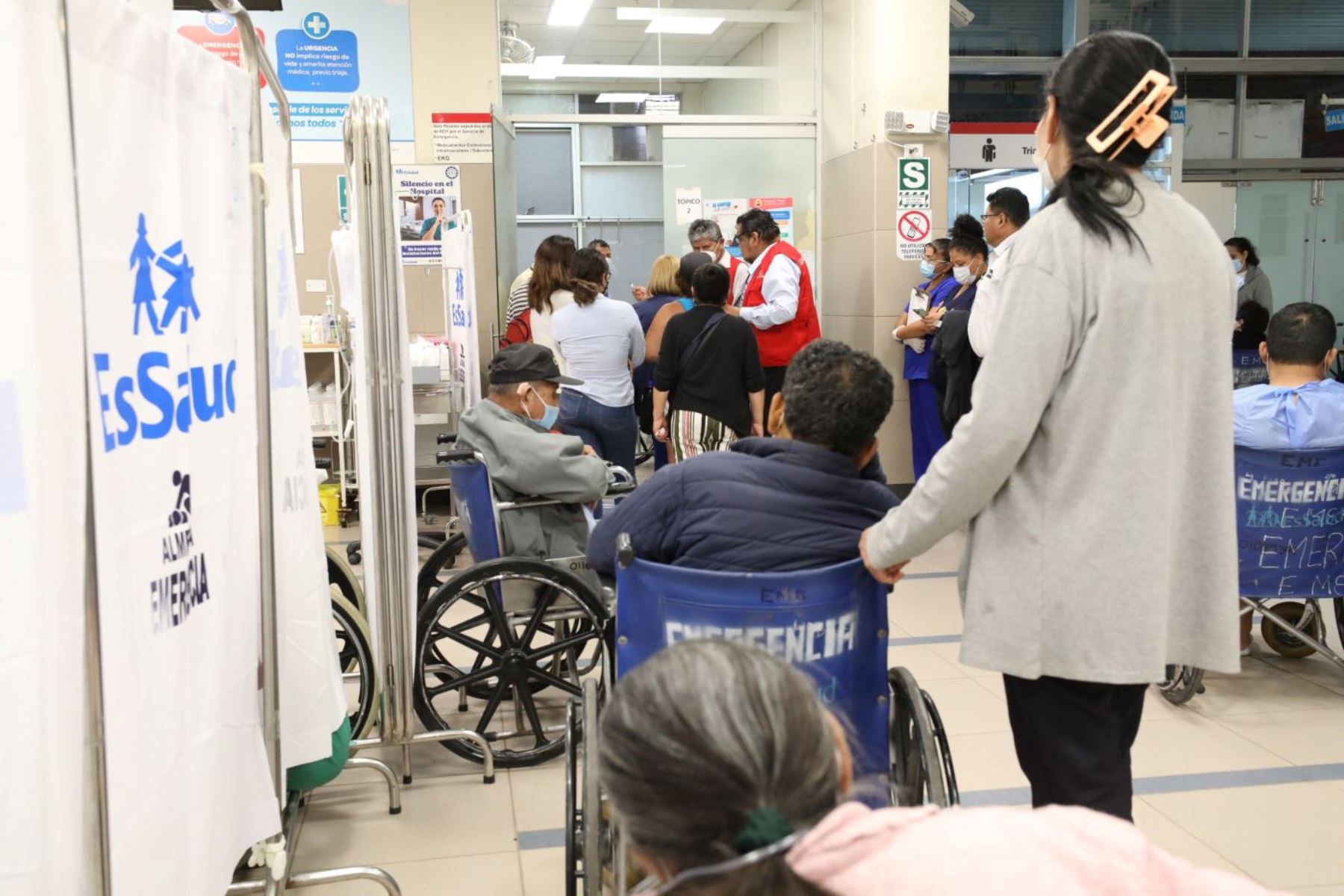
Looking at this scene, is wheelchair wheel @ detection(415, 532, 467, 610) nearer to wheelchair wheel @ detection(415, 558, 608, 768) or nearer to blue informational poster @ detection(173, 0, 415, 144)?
wheelchair wheel @ detection(415, 558, 608, 768)

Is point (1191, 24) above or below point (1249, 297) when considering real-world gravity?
above

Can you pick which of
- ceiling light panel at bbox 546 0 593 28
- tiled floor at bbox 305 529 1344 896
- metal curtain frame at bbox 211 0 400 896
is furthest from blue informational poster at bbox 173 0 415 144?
metal curtain frame at bbox 211 0 400 896

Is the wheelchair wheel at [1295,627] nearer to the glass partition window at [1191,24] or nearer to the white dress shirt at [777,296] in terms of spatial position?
the white dress shirt at [777,296]

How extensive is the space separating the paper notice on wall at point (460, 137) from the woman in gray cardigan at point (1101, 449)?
218 inches

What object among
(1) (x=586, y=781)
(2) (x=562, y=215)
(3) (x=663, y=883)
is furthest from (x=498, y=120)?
(3) (x=663, y=883)

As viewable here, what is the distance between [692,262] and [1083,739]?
13.4 feet

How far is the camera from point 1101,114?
1.65m

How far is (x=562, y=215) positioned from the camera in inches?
386

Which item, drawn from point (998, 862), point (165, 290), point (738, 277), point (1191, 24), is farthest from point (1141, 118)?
point (1191, 24)

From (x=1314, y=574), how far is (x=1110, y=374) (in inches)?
85.0

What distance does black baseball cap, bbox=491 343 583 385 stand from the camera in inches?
134

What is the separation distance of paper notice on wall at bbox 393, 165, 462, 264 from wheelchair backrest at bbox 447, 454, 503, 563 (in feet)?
12.8

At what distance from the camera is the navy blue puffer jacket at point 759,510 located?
1930mm

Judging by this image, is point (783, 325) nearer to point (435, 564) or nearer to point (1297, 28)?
point (435, 564)
